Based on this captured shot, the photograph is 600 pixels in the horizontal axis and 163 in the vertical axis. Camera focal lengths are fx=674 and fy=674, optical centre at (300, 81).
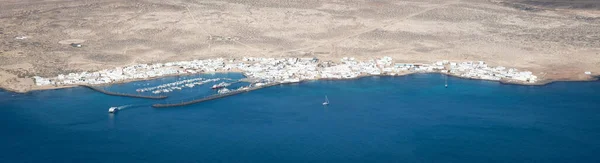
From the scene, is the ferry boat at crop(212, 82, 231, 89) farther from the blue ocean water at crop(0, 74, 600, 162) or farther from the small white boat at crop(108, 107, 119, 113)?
the small white boat at crop(108, 107, 119, 113)

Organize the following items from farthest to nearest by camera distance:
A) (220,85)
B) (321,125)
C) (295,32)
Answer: (295,32) < (220,85) < (321,125)

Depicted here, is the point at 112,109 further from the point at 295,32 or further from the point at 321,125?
the point at 295,32

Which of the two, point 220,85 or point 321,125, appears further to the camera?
point 220,85

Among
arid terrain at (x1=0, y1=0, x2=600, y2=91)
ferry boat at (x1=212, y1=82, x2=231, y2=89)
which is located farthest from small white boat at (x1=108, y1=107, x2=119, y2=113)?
arid terrain at (x1=0, y1=0, x2=600, y2=91)

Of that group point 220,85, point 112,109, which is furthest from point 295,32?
point 112,109

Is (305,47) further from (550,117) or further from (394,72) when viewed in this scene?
(550,117)

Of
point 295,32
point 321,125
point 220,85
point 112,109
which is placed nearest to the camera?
point 321,125

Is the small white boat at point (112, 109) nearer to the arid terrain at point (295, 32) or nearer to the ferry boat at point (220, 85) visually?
the ferry boat at point (220, 85)
